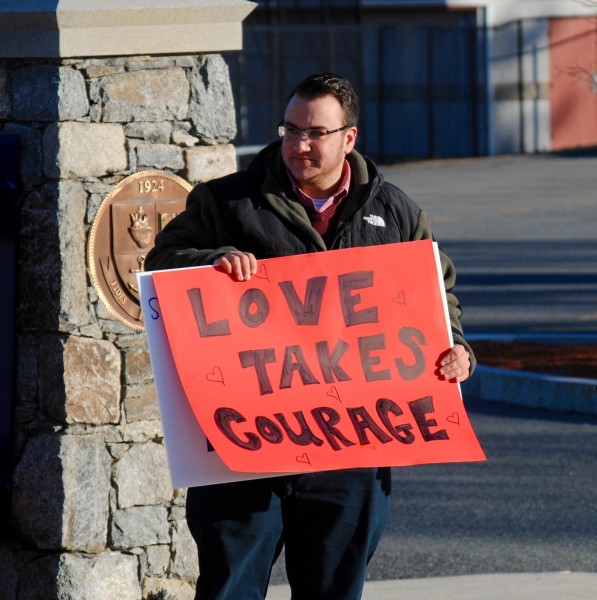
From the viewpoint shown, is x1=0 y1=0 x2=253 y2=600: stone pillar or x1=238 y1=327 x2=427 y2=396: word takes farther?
x1=0 y1=0 x2=253 y2=600: stone pillar

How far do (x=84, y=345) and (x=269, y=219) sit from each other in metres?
1.41

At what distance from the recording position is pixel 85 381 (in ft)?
17.2

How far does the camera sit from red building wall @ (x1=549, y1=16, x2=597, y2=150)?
3362 centimetres

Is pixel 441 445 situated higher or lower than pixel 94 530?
higher

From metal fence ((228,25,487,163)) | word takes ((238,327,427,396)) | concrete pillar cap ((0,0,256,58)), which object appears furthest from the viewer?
metal fence ((228,25,487,163))

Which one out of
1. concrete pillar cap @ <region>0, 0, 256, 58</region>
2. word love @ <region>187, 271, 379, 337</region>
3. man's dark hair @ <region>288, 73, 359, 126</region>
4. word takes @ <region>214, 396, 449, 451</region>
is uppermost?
concrete pillar cap @ <region>0, 0, 256, 58</region>

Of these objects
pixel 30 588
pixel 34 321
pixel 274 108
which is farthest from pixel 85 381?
pixel 274 108

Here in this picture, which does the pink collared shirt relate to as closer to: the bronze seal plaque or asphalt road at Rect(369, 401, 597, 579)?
the bronze seal plaque

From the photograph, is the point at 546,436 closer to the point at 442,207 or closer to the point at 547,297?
the point at 547,297

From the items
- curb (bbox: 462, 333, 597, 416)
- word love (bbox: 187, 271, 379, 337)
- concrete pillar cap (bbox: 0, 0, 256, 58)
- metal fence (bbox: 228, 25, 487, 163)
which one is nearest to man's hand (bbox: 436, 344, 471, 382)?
word love (bbox: 187, 271, 379, 337)

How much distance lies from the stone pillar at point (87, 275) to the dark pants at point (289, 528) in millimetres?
1220

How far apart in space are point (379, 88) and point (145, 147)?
1132 inches

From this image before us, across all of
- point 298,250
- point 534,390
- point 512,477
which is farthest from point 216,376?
point 534,390

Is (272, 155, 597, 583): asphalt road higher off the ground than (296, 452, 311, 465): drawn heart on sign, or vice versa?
(296, 452, 311, 465): drawn heart on sign
